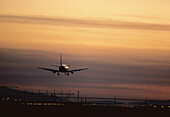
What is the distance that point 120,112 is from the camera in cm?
12262

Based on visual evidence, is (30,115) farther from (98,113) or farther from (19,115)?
(98,113)

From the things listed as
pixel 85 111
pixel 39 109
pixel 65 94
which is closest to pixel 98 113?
pixel 85 111

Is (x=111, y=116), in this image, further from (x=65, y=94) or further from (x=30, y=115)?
(x=65, y=94)

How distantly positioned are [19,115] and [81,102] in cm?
5277

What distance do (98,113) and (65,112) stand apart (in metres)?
7.58

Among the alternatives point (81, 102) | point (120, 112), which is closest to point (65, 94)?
point (81, 102)

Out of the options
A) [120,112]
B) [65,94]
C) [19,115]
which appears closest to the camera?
[19,115]

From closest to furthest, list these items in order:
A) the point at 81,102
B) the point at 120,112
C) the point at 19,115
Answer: the point at 19,115, the point at 120,112, the point at 81,102

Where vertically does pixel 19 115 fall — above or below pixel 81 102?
below

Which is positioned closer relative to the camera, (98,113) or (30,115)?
(30,115)

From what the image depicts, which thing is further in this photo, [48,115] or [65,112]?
[65,112]

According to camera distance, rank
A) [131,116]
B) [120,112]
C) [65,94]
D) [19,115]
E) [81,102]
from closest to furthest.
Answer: [19,115], [131,116], [120,112], [81,102], [65,94]

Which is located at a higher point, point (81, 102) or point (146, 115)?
point (81, 102)

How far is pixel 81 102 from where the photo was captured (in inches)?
6191
